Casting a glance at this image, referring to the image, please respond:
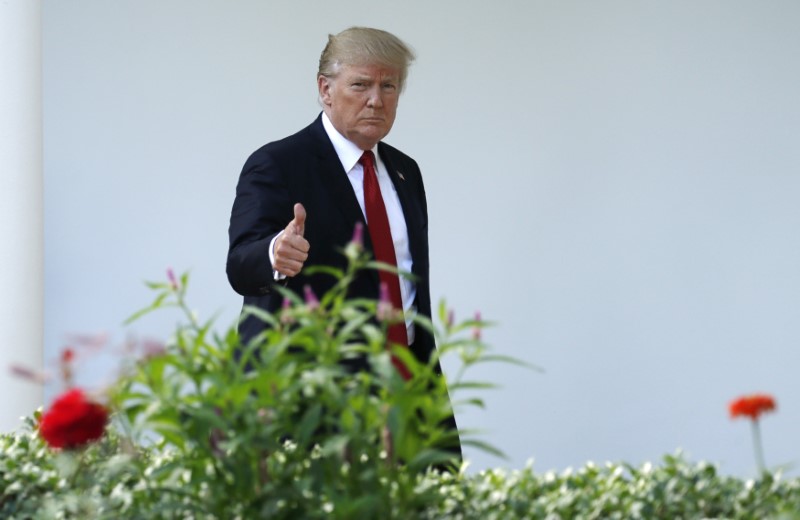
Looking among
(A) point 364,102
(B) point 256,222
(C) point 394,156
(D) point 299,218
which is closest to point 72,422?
(D) point 299,218

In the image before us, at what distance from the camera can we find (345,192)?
433 cm

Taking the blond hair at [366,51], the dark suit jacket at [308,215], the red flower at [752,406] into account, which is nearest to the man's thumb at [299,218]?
the dark suit jacket at [308,215]

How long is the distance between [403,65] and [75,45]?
2.83m

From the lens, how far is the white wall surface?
655 cm

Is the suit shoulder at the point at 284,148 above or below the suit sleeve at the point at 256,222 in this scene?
above

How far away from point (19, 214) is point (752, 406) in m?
3.22

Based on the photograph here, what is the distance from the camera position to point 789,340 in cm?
653

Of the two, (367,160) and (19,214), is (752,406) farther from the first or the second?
(19,214)

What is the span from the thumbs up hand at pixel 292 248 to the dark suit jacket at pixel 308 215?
359 mm

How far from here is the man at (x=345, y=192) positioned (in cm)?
418

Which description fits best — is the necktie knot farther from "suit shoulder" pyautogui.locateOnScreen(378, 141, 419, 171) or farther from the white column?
the white column

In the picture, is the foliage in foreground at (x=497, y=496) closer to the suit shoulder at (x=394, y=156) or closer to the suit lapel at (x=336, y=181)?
the suit lapel at (x=336, y=181)

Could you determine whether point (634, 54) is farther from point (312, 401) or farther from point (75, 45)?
point (312, 401)

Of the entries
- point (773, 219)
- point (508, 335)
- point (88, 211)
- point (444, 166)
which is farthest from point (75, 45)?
point (773, 219)
